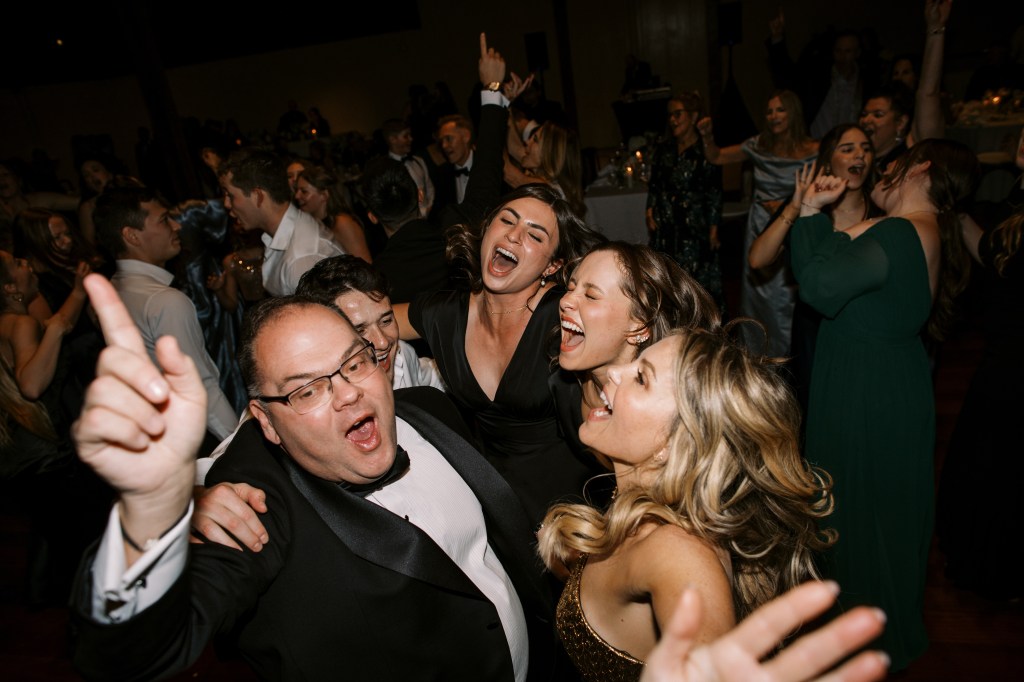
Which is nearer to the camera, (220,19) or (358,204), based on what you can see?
(358,204)

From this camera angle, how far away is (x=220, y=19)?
1336 cm

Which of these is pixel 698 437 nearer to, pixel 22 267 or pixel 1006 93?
pixel 22 267

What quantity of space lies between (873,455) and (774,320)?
1.96 metres

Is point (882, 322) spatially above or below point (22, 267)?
below

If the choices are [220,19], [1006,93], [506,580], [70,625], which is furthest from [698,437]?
[220,19]

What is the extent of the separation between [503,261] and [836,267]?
1224mm

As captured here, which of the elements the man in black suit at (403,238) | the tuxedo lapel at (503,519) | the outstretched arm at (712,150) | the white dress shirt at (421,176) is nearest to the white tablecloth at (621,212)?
the outstretched arm at (712,150)

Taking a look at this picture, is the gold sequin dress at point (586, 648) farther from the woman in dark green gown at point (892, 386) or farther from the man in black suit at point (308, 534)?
the woman in dark green gown at point (892, 386)

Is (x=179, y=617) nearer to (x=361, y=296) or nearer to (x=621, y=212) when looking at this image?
(x=361, y=296)

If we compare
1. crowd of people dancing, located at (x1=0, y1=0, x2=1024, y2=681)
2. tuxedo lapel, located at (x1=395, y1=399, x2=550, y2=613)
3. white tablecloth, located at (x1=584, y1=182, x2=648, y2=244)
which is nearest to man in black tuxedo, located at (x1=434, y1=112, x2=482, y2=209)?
crowd of people dancing, located at (x1=0, y1=0, x2=1024, y2=681)

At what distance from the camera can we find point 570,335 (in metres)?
2.04

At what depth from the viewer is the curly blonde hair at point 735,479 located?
1246 millimetres

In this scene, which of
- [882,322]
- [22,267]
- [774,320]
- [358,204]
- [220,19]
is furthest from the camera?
[220,19]

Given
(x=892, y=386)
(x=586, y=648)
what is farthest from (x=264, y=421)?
(x=892, y=386)
